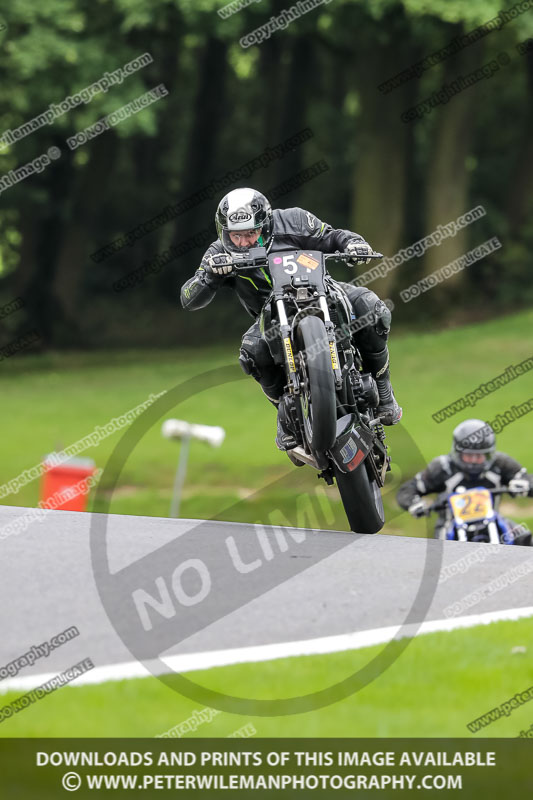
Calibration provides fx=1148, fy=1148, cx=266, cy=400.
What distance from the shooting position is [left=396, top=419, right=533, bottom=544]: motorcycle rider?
9.41 meters

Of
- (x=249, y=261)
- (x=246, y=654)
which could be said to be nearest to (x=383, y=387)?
(x=249, y=261)

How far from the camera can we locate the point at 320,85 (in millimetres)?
36531

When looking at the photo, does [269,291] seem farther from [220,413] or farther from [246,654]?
[220,413]

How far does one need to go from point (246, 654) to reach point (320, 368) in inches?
83.2

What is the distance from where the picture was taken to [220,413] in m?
21.7

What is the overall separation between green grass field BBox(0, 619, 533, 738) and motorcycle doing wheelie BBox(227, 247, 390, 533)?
74.5 inches

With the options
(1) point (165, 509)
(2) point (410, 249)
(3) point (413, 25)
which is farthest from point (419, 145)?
(1) point (165, 509)

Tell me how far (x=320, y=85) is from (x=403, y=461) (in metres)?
20.8

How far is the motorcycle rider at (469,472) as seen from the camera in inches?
370
